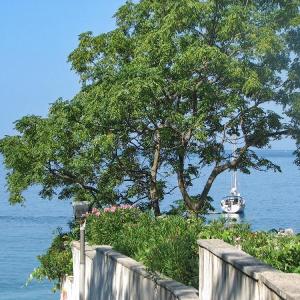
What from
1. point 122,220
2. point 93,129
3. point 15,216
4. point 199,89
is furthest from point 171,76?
point 15,216

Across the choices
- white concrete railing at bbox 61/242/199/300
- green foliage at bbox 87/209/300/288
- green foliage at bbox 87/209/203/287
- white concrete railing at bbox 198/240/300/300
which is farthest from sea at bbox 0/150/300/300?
white concrete railing at bbox 198/240/300/300

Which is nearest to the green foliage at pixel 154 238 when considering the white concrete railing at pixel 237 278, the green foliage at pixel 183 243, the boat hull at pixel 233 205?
the green foliage at pixel 183 243

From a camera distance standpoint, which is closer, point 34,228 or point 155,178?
point 155,178

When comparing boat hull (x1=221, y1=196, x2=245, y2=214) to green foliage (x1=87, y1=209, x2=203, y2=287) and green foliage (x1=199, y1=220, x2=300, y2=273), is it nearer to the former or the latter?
green foliage (x1=87, y1=209, x2=203, y2=287)

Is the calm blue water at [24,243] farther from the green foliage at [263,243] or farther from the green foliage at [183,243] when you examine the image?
the green foliage at [263,243]

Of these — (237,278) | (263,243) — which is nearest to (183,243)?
(263,243)

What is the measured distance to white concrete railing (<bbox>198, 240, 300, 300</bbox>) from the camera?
21.2ft

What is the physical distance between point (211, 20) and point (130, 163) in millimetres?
4948

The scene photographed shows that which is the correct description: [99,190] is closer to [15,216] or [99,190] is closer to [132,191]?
[132,191]

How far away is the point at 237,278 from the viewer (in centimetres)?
779

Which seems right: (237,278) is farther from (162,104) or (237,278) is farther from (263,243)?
(162,104)

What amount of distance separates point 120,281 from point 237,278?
18.1 feet

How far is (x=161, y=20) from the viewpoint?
24219mm

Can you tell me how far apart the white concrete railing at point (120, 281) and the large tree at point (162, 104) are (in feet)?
20.0
